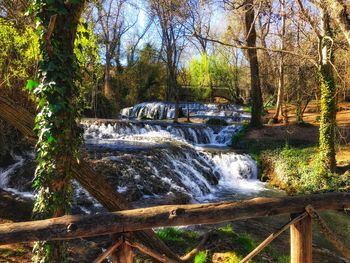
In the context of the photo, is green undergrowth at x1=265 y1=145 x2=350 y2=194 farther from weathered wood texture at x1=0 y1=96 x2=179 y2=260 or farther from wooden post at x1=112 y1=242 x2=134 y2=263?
wooden post at x1=112 y1=242 x2=134 y2=263

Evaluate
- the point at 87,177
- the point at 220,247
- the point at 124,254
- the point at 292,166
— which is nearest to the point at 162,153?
the point at 292,166

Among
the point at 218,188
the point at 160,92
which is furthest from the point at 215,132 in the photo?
the point at 160,92

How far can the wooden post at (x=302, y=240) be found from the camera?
123 inches

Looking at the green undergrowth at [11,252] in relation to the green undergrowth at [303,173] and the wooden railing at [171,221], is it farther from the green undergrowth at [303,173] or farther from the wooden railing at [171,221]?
the green undergrowth at [303,173]

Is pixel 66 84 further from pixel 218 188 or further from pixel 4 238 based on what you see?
pixel 218 188

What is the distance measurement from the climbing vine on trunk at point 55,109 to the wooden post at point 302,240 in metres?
2.42

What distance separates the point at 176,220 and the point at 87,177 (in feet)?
7.23

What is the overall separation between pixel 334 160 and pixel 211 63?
22.9 m

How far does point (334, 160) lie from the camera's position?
12.9 meters

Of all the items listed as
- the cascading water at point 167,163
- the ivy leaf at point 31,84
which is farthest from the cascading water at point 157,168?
the ivy leaf at point 31,84

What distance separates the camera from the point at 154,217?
8.77 ft

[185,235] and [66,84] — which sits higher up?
[66,84]

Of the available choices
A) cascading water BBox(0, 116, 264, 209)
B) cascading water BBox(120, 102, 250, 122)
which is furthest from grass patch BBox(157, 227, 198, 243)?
cascading water BBox(120, 102, 250, 122)

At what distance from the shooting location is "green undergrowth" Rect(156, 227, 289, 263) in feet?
18.7
